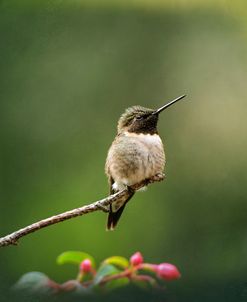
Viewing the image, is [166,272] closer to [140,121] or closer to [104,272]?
[104,272]

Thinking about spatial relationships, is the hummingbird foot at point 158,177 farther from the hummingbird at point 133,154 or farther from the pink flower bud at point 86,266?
the pink flower bud at point 86,266

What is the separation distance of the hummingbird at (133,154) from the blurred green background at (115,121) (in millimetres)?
447

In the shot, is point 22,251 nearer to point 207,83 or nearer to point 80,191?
point 80,191

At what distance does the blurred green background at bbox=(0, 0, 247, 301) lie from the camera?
2998 millimetres

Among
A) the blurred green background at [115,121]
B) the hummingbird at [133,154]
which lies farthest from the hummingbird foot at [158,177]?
the blurred green background at [115,121]

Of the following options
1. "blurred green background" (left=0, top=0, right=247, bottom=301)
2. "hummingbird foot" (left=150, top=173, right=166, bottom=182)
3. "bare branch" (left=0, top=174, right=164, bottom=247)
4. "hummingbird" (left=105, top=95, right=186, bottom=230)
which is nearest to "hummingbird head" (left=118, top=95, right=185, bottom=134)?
"hummingbird" (left=105, top=95, right=186, bottom=230)

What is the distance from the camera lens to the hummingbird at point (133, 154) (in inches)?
100

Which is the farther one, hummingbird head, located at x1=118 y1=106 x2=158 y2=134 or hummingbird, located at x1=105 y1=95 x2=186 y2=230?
hummingbird head, located at x1=118 y1=106 x2=158 y2=134

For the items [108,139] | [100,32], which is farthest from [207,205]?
[100,32]

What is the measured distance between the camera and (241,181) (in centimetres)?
301

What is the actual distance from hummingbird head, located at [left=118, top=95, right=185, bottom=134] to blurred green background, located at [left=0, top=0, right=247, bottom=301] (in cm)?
54

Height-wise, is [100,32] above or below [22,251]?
above

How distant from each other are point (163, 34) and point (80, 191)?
1.14 m

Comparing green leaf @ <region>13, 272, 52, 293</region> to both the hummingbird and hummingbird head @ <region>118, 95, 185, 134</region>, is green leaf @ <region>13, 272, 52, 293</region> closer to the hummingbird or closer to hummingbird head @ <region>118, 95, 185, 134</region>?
the hummingbird
